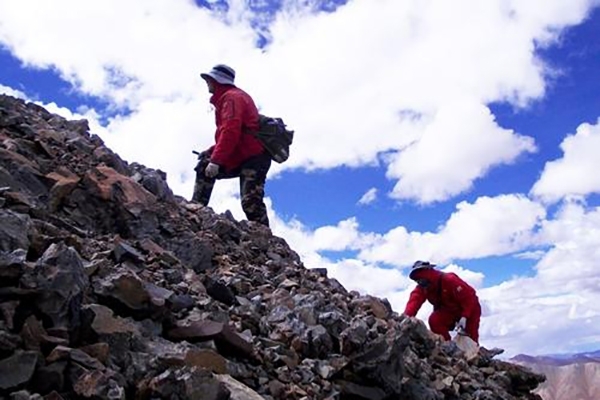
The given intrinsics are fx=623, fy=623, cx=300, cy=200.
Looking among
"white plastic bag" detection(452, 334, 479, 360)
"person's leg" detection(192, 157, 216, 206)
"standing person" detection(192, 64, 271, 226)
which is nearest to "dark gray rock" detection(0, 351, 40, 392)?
"standing person" detection(192, 64, 271, 226)

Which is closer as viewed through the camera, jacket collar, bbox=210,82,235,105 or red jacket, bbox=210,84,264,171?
red jacket, bbox=210,84,264,171

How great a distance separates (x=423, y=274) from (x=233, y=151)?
6.36 m

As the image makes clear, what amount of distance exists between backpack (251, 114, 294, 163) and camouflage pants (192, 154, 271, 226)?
23 centimetres

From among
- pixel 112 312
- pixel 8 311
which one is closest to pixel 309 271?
pixel 112 312

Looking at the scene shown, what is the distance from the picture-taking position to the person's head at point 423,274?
16.5 metres

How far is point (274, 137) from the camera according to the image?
13664 mm

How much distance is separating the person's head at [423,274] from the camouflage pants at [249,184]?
15.4ft

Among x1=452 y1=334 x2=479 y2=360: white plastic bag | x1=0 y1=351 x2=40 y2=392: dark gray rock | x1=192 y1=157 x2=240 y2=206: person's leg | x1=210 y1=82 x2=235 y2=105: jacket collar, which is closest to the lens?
x1=0 y1=351 x2=40 y2=392: dark gray rock

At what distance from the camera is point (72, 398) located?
466 cm

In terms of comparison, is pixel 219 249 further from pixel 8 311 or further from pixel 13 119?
pixel 8 311

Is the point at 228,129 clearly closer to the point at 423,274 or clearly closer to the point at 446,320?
the point at 423,274

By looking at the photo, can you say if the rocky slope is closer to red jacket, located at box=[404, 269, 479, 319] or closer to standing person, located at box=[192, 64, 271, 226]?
standing person, located at box=[192, 64, 271, 226]

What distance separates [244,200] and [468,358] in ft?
18.8

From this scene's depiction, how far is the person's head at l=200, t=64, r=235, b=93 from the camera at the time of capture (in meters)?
13.7
